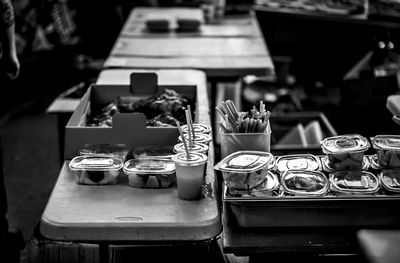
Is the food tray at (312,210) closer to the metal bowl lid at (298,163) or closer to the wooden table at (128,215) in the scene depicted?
the wooden table at (128,215)

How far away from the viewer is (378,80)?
4043 millimetres

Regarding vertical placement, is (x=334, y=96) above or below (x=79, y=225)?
below

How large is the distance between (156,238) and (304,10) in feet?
15.7

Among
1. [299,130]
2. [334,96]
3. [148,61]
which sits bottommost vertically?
[334,96]

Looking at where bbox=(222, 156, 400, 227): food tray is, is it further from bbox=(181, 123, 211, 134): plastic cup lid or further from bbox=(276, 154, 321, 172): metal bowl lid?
bbox=(181, 123, 211, 134): plastic cup lid

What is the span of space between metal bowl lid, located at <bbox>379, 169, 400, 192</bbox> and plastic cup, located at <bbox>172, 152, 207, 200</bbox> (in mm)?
660

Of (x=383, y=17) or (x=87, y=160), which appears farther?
(x=383, y=17)

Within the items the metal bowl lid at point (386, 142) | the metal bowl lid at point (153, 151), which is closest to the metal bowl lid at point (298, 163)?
the metal bowl lid at point (386, 142)

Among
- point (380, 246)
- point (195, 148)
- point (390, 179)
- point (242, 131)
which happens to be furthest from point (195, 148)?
point (380, 246)

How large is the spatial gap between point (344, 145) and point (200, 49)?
2469mm

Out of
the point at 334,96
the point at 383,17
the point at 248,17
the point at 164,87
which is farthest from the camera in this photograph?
the point at 334,96

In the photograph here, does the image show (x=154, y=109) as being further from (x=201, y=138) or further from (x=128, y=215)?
(x=128, y=215)

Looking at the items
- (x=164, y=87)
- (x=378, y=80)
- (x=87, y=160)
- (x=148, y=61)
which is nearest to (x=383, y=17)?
(x=378, y=80)

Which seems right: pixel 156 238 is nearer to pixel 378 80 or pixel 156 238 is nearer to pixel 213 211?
pixel 213 211
